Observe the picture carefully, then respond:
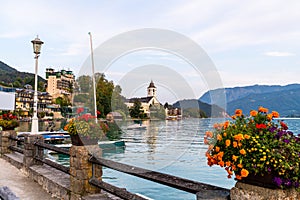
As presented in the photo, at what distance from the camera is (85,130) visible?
4898 mm

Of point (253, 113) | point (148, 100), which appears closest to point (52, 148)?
point (148, 100)

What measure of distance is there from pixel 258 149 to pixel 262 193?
0.32 m

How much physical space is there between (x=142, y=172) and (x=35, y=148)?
16.7 feet

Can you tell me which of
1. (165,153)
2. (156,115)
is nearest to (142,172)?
(165,153)

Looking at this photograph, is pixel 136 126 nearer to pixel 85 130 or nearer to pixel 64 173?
pixel 85 130

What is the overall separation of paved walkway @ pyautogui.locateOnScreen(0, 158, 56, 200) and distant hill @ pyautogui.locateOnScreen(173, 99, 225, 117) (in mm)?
3957

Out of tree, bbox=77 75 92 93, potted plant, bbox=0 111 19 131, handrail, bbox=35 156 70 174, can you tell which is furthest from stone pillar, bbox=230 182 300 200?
potted plant, bbox=0 111 19 131

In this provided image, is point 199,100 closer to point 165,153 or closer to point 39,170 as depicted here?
point 165,153

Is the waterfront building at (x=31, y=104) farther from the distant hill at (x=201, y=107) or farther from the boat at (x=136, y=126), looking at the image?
the distant hill at (x=201, y=107)

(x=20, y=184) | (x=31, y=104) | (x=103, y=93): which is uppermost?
(x=31, y=104)

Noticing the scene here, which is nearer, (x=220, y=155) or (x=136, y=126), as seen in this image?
(x=220, y=155)

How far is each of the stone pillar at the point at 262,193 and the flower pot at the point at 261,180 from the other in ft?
0.09

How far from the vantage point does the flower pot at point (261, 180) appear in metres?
2.16

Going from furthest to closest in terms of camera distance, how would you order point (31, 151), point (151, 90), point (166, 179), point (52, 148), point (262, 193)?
point (31, 151) < point (52, 148) < point (151, 90) < point (166, 179) < point (262, 193)
